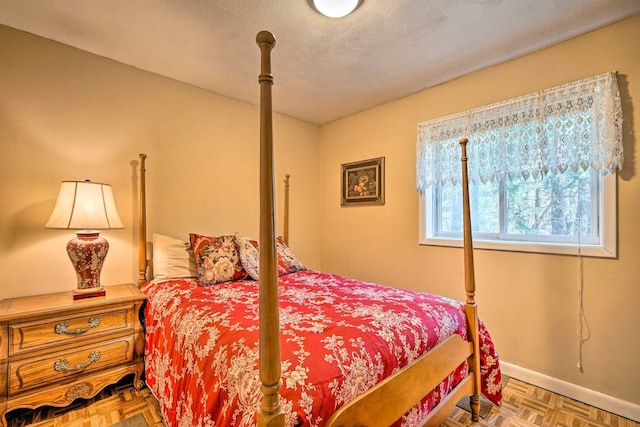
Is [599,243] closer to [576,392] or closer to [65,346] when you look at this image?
[576,392]

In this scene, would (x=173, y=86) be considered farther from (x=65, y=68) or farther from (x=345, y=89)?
(x=345, y=89)

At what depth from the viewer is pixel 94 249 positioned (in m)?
1.81

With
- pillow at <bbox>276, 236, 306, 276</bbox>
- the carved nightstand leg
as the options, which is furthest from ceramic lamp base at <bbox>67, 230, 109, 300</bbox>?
pillow at <bbox>276, 236, 306, 276</bbox>

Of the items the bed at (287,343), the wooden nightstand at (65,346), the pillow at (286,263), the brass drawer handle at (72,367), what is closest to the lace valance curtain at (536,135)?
the bed at (287,343)

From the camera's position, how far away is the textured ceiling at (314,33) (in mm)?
1618

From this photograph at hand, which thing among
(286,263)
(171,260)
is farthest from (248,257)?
(171,260)

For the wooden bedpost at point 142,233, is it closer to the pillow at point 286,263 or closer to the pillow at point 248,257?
the pillow at point 248,257

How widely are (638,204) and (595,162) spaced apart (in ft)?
1.05

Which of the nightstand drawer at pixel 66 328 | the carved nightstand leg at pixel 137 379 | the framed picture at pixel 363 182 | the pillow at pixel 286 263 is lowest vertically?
the carved nightstand leg at pixel 137 379

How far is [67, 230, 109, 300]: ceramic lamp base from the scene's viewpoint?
177 centimetres

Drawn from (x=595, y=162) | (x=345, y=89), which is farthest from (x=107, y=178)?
(x=595, y=162)

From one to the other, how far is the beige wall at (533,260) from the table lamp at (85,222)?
Answer: 89.8 inches

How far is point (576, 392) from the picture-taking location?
6.01 feet

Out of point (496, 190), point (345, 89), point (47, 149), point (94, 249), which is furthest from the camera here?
point (345, 89)
